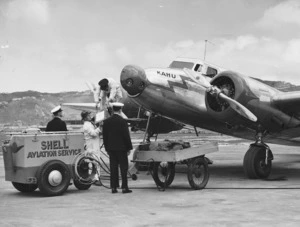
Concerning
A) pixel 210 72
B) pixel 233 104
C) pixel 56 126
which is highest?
pixel 210 72

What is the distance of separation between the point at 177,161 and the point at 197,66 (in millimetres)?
5068

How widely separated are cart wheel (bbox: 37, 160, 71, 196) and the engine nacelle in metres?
4.49

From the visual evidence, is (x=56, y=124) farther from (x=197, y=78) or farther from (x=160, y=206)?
(x=197, y=78)

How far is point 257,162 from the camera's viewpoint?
1191cm

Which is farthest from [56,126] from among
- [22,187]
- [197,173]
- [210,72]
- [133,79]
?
[210,72]

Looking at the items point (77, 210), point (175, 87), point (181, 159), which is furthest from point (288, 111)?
point (77, 210)

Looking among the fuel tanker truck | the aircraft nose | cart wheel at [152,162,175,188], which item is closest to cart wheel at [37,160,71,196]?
the fuel tanker truck

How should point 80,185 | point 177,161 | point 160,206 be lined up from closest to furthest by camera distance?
point 160,206
point 177,161
point 80,185

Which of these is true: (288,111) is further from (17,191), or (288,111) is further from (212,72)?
(17,191)

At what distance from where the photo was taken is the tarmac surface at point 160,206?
20.8 ft

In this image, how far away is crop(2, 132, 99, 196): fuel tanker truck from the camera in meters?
8.77

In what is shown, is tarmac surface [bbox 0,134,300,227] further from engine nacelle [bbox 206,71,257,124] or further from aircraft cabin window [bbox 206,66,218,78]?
aircraft cabin window [bbox 206,66,218,78]

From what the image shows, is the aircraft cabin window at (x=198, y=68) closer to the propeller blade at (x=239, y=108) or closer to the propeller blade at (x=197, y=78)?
the propeller blade at (x=197, y=78)

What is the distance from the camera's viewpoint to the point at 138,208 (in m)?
7.43
